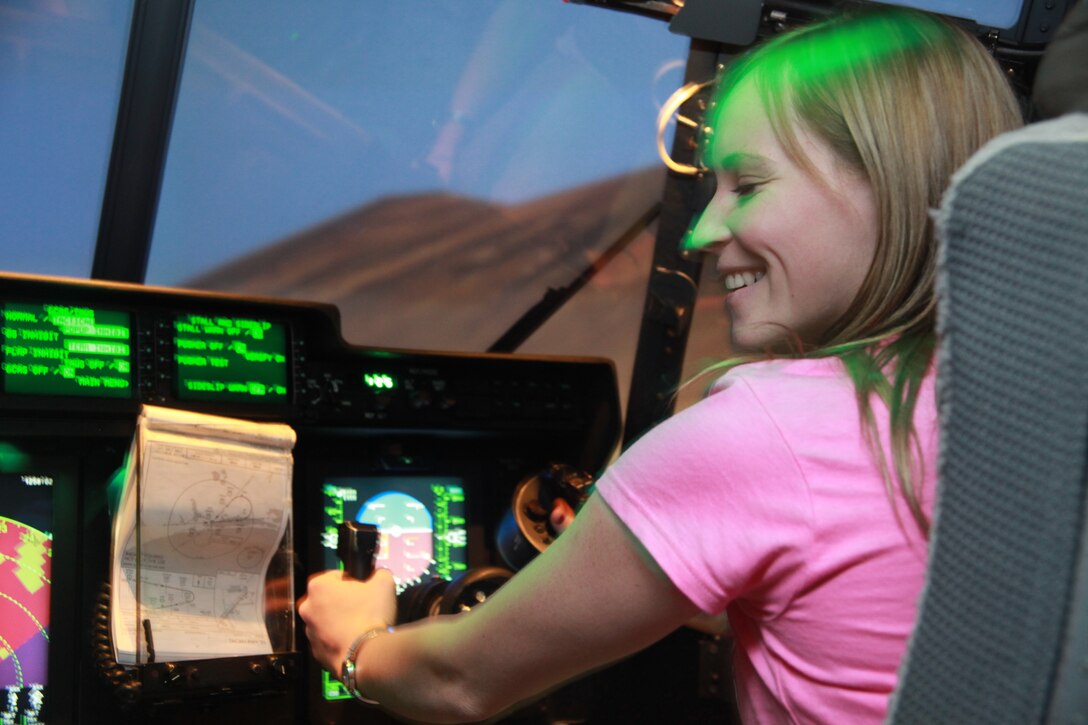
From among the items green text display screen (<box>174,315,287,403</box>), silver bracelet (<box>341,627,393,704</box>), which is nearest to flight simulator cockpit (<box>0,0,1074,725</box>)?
green text display screen (<box>174,315,287,403</box>)

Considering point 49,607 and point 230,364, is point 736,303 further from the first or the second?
point 49,607

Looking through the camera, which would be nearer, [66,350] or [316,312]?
[66,350]

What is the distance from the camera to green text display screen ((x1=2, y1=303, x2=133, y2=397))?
5.00 ft

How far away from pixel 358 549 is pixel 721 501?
0.64 m

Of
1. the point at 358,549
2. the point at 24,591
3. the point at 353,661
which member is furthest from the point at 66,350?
the point at 353,661

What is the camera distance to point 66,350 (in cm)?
156

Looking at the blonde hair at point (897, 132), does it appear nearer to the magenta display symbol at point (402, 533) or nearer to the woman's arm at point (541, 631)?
the woman's arm at point (541, 631)

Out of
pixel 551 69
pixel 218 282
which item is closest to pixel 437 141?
pixel 551 69

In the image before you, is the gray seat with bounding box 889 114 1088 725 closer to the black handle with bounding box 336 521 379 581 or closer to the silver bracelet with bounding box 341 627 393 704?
the silver bracelet with bounding box 341 627 393 704

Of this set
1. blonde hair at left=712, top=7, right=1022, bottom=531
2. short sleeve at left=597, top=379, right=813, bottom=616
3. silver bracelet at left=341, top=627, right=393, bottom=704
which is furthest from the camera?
silver bracelet at left=341, top=627, right=393, bottom=704

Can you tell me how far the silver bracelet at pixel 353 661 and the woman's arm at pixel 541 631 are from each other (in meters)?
0.04

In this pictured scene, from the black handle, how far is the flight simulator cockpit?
0.02 meters

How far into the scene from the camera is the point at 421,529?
1.92 meters

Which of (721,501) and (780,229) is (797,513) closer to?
(721,501)
